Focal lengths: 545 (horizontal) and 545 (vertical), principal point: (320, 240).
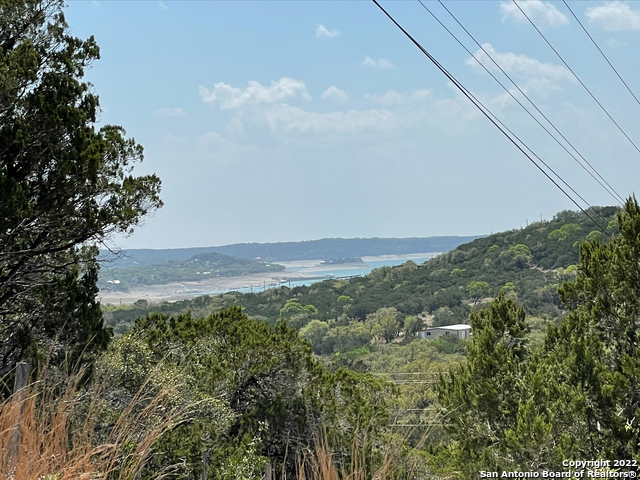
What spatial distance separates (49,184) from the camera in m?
6.33

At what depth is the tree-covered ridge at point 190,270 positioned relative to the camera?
11938 centimetres

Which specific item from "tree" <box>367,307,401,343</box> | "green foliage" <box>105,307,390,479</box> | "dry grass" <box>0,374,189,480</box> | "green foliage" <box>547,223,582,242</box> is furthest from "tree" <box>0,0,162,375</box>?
"green foliage" <box>547,223,582,242</box>

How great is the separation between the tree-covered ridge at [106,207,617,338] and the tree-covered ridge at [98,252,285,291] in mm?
48146

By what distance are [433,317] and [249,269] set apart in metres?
91.3

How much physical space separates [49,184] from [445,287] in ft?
223

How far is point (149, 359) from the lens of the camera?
338 inches

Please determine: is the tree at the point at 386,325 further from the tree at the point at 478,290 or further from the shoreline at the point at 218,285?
the shoreline at the point at 218,285

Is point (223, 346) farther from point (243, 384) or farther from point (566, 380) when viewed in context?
point (566, 380)

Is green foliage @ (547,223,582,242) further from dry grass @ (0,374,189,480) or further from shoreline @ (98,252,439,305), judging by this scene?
dry grass @ (0,374,189,480)

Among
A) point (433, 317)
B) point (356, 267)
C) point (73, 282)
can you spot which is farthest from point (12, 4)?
point (356, 267)

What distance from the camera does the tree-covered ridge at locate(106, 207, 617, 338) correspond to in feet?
184

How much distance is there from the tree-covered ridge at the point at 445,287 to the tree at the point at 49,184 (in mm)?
41624

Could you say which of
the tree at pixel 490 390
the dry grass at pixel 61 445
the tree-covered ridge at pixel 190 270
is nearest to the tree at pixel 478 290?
the tree at pixel 490 390

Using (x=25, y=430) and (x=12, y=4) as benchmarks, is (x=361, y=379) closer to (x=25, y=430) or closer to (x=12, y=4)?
(x=12, y=4)
